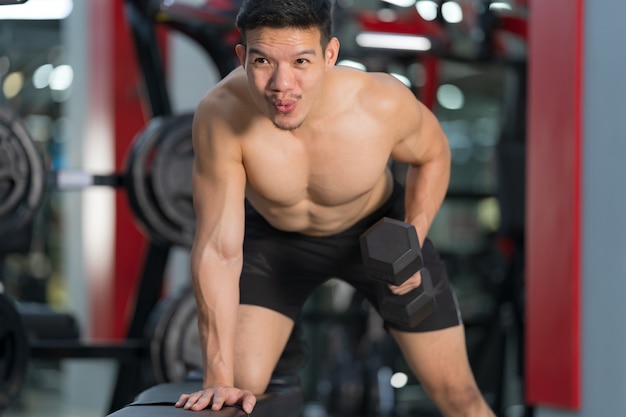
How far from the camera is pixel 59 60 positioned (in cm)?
905

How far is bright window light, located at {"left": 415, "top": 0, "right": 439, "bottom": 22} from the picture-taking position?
457 centimetres

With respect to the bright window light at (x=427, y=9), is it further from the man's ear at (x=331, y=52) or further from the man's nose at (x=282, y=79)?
the man's nose at (x=282, y=79)

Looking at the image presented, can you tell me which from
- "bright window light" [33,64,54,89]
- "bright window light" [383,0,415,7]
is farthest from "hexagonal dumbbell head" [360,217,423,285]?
"bright window light" [33,64,54,89]

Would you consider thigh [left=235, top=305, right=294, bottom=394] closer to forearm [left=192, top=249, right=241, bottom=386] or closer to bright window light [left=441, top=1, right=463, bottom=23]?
forearm [left=192, top=249, right=241, bottom=386]

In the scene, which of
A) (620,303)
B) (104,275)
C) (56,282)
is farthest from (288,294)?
(56,282)

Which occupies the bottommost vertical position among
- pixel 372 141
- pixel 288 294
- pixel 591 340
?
pixel 591 340

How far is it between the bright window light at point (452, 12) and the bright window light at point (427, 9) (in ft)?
0.12

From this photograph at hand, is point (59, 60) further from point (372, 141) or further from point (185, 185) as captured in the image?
point (372, 141)

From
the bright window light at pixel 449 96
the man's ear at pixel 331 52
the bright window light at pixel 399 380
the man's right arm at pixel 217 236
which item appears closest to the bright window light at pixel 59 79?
the bright window light at pixel 449 96

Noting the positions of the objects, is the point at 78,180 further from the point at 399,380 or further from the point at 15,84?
the point at 15,84

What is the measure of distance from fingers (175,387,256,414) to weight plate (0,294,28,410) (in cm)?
139

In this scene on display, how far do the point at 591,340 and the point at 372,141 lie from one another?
116 cm

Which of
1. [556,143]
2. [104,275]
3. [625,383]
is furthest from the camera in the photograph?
[104,275]

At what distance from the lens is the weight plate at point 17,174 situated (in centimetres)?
341
